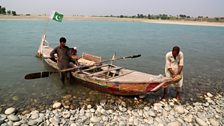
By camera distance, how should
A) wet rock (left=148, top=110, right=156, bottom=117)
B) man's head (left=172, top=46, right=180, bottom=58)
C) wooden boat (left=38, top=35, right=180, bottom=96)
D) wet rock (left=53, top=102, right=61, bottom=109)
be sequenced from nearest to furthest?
man's head (left=172, top=46, right=180, bottom=58), wet rock (left=148, top=110, right=156, bottom=117), wooden boat (left=38, top=35, right=180, bottom=96), wet rock (left=53, top=102, right=61, bottom=109)

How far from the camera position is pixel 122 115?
27.0 ft

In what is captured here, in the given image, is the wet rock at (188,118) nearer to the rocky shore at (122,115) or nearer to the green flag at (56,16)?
the rocky shore at (122,115)

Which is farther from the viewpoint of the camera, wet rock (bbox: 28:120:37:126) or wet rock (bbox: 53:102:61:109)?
wet rock (bbox: 53:102:61:109)

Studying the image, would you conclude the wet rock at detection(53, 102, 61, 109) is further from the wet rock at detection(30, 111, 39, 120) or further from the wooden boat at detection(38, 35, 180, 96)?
the wooden boat at detection(38, 35, 180, 96)

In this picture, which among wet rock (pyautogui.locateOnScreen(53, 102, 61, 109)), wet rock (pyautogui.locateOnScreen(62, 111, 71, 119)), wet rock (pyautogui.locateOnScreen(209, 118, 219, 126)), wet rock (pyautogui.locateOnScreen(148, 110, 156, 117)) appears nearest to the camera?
wet rock (pyautogui.locateOnScreen(209, 118, 219, 126))

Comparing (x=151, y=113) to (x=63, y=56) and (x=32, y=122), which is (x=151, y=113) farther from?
(x=63, y=56)

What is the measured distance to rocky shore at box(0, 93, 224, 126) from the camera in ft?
24.6

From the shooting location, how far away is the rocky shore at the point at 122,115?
749 cm

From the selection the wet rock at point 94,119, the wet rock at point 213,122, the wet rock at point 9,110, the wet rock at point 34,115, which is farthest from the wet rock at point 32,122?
the wet rock at point 213,122

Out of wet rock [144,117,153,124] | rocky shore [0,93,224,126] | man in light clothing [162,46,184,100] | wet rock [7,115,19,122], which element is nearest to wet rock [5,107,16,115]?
rocky shore [0,93,224,126]

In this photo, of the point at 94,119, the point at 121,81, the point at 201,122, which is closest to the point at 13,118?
the point at 94,119

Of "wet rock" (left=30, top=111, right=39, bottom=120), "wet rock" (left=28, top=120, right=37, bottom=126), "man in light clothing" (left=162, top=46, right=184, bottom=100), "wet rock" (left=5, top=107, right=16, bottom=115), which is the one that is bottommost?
"wet rock" (left=28, top=120, right=37, bottom=126)

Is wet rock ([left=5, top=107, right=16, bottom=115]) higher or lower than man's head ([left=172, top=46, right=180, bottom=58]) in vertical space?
lower

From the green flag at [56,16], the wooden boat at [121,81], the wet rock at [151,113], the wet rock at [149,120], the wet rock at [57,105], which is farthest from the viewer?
the green flag at [56,16]
